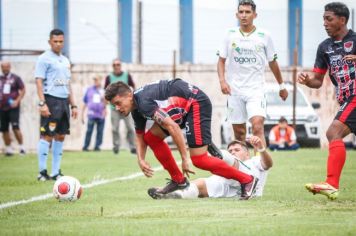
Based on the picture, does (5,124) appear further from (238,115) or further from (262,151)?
(262,151)

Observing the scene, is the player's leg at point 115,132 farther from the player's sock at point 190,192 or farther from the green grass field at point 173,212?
the player's sock at point 190,192

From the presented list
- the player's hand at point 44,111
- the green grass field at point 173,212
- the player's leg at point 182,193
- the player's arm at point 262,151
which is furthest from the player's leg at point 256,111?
the player's hand at point 44,111

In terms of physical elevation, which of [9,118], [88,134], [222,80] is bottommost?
[88,134]

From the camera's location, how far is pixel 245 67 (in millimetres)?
13180

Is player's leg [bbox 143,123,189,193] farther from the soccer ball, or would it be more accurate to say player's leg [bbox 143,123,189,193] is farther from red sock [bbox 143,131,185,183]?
the soccer ball

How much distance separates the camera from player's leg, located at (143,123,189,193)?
10.6 metres

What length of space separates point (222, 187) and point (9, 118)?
13.4 metres

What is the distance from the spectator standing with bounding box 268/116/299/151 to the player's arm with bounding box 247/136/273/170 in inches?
504

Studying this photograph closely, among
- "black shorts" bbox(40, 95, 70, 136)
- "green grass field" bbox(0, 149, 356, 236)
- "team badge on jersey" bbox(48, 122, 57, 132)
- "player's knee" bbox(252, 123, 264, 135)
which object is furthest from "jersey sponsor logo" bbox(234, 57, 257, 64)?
"team badge on jersey" bbox(48, 122, 57, 132)

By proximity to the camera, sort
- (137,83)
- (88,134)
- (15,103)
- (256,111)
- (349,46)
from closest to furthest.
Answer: (349,46)
(256,111)
(15,103)
(88,134)
(137,83)

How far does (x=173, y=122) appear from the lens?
9.97 m

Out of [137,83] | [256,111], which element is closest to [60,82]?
[256,111]

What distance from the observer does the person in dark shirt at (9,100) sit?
23.2 meters

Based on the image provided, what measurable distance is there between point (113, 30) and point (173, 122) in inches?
726
